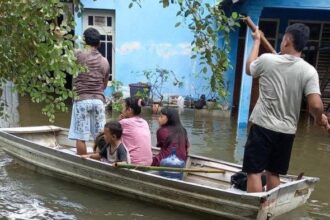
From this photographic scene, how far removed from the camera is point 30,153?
20.3 feet

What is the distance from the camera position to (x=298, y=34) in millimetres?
3818

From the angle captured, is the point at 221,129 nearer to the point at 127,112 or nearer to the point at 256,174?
the point at 127,112

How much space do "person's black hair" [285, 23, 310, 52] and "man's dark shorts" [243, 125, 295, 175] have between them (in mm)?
786

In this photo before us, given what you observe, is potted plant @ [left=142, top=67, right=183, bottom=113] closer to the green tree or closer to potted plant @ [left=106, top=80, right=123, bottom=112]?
potted plant @ [left=106, top=80, right=123, bottom=112]

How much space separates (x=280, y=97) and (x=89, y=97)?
9.19 ft

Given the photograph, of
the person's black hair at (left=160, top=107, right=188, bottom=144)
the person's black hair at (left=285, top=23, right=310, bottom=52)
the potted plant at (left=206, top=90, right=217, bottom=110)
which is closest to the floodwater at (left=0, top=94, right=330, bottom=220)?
the person's black hair at (left=160, top=107, right=188, bottom=144)

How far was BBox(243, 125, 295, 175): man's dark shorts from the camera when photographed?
3.97 metres

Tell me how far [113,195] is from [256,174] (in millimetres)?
2077

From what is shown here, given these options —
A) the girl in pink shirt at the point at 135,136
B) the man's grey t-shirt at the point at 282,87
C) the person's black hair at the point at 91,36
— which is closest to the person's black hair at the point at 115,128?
the girl in pink shirt at the point at 135,136

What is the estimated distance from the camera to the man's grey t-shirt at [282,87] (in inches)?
152

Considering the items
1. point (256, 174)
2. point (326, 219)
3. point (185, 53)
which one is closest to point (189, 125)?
point (185, 53)

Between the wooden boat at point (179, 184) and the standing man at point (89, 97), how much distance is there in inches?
16.4

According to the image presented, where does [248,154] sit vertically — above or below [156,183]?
above

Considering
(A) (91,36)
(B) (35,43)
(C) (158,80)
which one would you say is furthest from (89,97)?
(C) (158,80)
